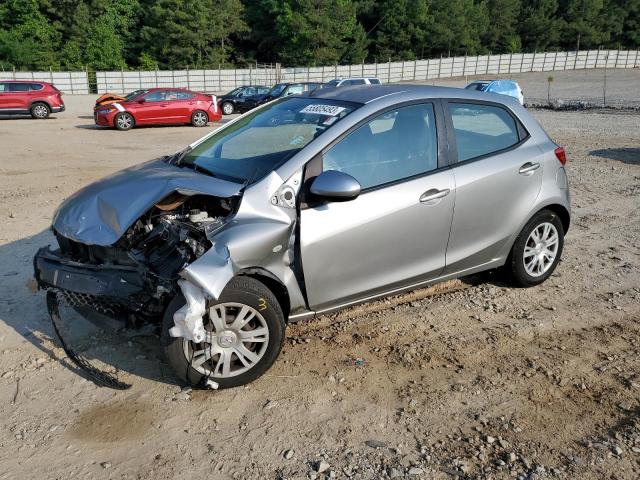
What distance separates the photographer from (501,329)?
429cm

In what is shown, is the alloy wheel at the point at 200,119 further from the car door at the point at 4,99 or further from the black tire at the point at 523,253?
the black tire at the point at 523,253

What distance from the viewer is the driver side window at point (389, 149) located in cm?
380

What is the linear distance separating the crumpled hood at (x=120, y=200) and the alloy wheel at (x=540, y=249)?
2.66 metres

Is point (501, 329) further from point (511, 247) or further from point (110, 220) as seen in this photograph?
point (110, 220)

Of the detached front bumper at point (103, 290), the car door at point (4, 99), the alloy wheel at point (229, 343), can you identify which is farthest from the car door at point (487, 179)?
the car door at point (4, 99)

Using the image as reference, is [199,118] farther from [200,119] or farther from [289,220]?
[289,220]

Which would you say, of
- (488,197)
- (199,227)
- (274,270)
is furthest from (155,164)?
(488,197)

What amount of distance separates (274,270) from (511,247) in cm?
225

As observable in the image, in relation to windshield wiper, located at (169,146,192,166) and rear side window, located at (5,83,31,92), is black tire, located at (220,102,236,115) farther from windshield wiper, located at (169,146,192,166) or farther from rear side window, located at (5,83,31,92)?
windshield wiper, located at (169,146,192,166)

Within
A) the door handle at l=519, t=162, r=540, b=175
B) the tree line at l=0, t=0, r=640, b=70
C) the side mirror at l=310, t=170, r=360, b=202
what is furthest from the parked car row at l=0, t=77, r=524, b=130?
the tree line at l=0, t=0, r=640, b=70

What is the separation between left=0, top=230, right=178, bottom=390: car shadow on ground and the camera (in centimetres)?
371

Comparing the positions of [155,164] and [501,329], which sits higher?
[155,164]

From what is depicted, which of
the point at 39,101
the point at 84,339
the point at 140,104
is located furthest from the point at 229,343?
the point at 39,101

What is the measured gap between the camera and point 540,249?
4.95 m
